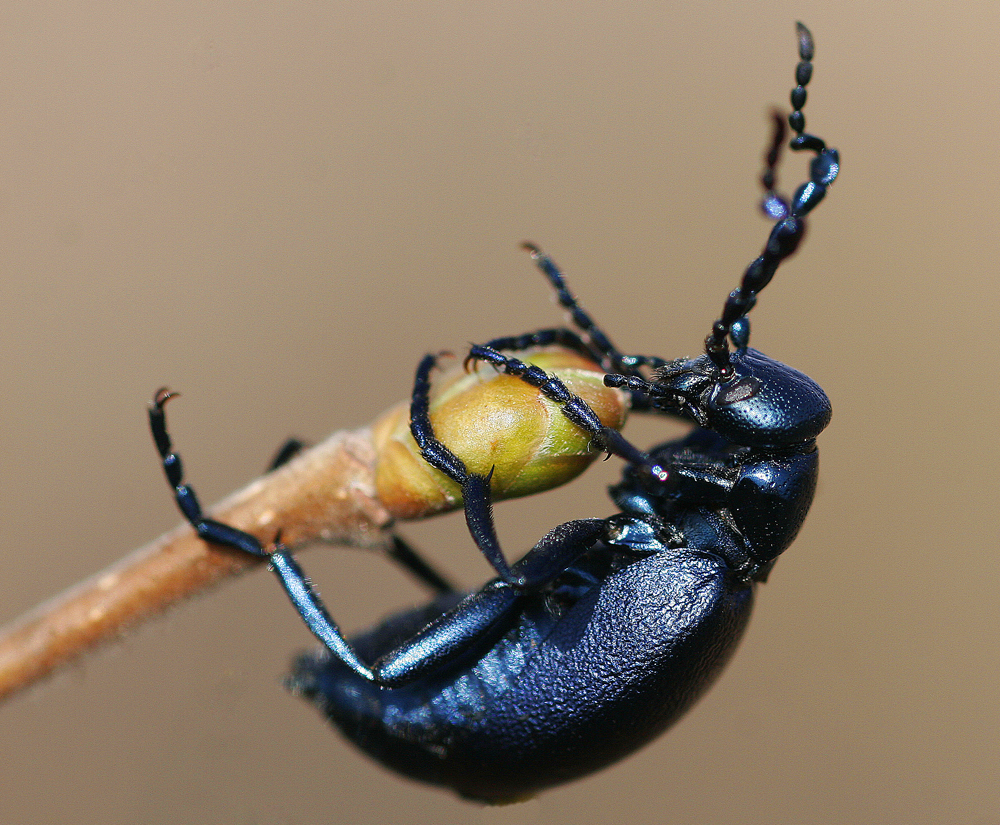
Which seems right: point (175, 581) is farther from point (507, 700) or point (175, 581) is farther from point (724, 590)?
point (724, 590)

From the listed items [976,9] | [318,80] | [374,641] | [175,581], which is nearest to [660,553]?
[374,641]

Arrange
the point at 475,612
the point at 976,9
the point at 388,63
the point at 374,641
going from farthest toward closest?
the point at 976,9 → the point at 388,63 → the point at 374,641 → the point at 475,612

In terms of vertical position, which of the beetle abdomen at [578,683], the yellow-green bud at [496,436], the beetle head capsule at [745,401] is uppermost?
the yellow-green bud at [496,436]

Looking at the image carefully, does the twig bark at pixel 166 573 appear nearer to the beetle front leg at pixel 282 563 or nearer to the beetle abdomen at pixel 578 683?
the beetle front leg at pixel 282 563

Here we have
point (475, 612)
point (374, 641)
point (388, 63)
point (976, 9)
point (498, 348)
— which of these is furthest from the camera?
point (976, 9)

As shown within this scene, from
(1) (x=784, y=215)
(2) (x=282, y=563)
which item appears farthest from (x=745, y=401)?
(2) (x=282, y=563)

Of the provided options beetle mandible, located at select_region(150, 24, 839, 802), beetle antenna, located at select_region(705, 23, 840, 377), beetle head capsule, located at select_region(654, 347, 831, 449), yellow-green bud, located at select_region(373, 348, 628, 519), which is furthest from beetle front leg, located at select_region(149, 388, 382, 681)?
beetle antenna, located at select_region(705, 23, 840, 377)

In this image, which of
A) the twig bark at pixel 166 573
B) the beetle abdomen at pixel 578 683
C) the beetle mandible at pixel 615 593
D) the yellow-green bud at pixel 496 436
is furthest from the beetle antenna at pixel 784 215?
the twig bark at pixel 166 573
